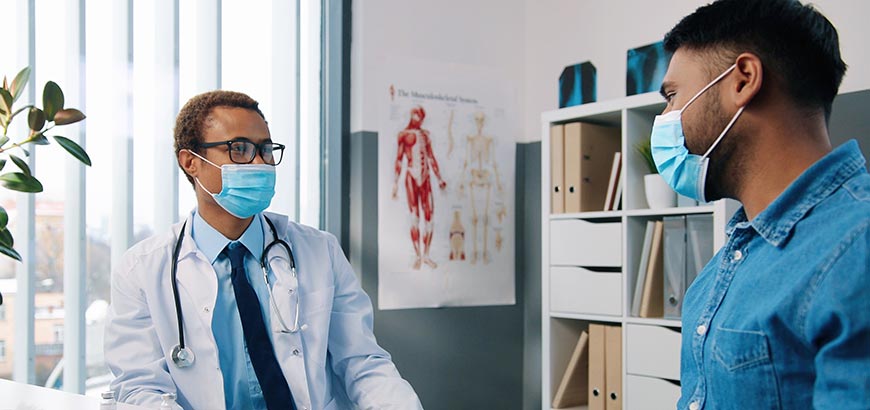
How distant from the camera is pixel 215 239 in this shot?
80.6 inches

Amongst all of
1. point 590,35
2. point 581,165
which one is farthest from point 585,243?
point 590,35

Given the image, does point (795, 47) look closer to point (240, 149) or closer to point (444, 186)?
point (240, 149)

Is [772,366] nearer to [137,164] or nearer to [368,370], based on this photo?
[368,370]

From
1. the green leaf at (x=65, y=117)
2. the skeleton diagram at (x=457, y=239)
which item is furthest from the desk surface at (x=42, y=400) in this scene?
the skeleton diagram at (x=457, y=239)

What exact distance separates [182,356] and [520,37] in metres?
2.26

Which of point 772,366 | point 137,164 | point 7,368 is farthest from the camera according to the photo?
point 137,164

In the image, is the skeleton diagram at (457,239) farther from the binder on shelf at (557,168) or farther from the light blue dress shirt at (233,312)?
the light blue dress shirt at (233,312)

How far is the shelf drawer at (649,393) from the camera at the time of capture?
2.59 metres

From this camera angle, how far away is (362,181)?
3158 millimetres

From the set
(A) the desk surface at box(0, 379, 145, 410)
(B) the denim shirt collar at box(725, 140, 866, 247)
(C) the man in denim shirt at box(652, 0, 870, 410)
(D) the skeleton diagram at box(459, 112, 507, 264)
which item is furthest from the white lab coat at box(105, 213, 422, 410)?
(D) the skeleton diagram at box(459, 112, 507, 264)

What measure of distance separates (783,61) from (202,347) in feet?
4.40

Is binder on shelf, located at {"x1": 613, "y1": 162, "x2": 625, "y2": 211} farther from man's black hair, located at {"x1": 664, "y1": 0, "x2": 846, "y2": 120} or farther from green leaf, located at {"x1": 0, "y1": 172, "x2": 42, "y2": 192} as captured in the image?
green leaf, located at {"x1": 0, "y1": 172, "x2": 42, "y2": 192}

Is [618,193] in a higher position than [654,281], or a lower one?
higher

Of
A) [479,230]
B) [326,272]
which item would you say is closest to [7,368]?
[326,272]
